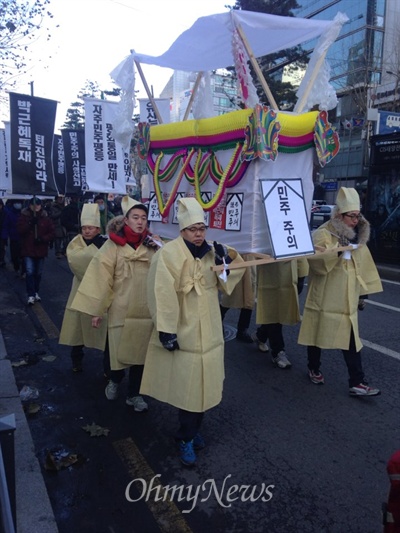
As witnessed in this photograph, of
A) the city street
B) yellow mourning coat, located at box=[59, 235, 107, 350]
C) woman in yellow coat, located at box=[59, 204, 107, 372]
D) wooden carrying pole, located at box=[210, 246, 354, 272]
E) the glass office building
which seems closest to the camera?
the city street

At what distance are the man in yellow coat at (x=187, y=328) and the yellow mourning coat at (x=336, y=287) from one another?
4.24 ft

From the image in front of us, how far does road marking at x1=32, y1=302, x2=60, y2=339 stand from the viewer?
602 centimetres

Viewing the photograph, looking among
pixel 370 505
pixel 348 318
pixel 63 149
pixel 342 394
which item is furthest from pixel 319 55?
pixel 63 149

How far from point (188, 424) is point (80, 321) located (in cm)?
187

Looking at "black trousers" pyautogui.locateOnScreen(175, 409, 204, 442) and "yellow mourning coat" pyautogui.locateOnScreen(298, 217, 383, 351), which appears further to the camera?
"yellow mourning coat" pyautogui.locateOnScreen(298, 217, 383, 351)

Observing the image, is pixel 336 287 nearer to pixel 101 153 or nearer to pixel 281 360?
pixel 281 360

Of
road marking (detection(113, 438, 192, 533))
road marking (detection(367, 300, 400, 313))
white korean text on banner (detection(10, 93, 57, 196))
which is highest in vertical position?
white korean text on banner (detection(10, 93, 57, 196))

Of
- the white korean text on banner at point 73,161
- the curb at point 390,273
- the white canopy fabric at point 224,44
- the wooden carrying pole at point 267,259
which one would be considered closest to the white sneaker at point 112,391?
the wooden carrying pole at point 267,259

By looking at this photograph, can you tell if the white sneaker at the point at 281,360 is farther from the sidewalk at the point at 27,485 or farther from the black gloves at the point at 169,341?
the sidewalk at the point at 27,485

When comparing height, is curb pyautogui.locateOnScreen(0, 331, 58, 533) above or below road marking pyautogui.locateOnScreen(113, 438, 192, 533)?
above

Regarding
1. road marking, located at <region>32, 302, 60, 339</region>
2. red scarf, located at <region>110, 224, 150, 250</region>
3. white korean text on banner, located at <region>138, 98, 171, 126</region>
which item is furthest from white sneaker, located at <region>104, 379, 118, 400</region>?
white korean text on banner, located at <region>138, 98, 171, 126</region>

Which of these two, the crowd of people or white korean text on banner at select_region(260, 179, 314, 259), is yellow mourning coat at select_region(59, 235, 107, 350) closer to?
the crowd of people

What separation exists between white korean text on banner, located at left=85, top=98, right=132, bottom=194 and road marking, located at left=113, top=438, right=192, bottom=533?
274 inches

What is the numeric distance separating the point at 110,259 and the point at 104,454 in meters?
1.48
